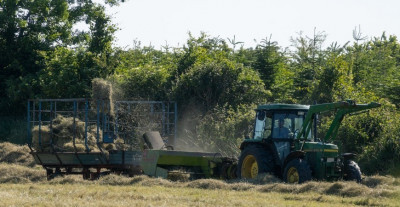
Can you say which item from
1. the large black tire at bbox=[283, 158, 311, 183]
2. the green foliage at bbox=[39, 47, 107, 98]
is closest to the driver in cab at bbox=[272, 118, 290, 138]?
the large black tire at bbox=[283, 158, 311, 183]

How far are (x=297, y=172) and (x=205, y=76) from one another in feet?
48.8

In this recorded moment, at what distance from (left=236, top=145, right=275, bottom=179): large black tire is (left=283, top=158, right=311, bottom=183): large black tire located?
781 mm

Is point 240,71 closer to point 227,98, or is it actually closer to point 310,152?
point 227,98

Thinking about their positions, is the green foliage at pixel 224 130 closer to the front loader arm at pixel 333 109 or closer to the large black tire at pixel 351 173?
the front loader arm at pixel 333 109

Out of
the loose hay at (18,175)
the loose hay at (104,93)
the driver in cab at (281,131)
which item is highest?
the loose hay at (104,93)

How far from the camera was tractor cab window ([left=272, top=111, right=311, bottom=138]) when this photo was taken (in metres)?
20.0

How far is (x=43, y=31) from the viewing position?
43.0 m

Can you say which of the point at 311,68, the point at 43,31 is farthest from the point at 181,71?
the point at 43,31

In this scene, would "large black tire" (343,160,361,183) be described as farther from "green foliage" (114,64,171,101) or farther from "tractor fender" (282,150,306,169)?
"green foliage" (114,64,171,101)

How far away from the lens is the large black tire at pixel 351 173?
61.9 ft

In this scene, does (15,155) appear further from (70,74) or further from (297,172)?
(297,172)

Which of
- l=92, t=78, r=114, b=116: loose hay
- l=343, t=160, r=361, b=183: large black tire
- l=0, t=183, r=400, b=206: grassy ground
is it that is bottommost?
l=0, t=183, r=400, b=206: grassy ground

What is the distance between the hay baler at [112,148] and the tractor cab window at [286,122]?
7.63ft

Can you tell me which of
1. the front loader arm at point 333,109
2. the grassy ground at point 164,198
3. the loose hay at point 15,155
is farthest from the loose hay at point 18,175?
the front loader arm at point 333,109
